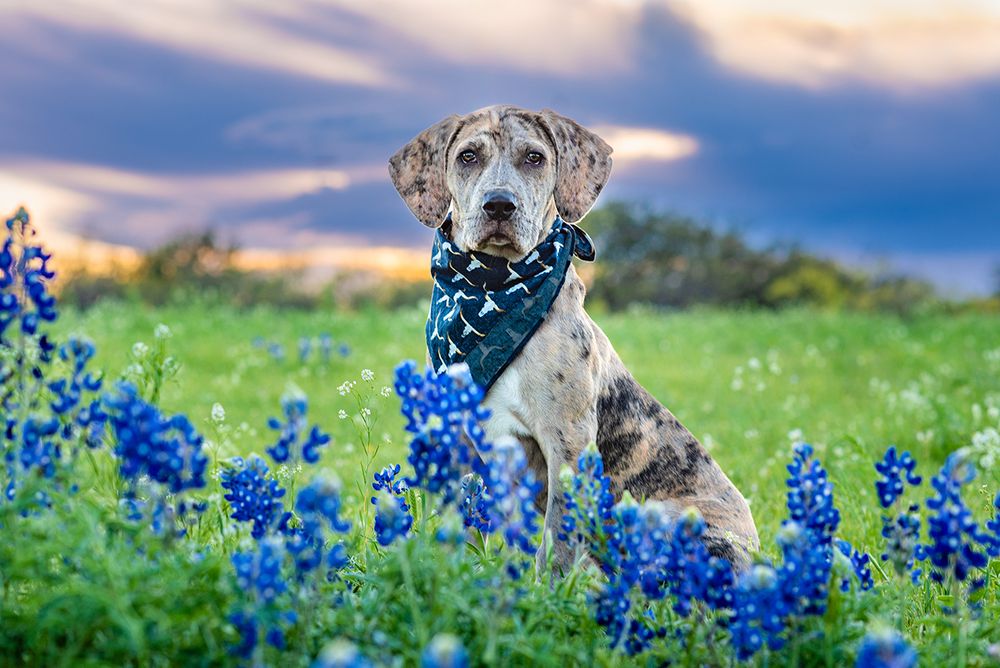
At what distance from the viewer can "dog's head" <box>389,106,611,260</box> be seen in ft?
15.2

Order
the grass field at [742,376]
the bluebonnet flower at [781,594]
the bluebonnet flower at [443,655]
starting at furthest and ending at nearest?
the grass field at [742,376]
the bluebonnet flower at [781,594]
the bluebonnet flower at [443,655]

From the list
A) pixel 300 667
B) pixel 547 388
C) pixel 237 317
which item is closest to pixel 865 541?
pixel 547 388

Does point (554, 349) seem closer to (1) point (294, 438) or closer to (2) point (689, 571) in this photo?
(2) point (689, 571)

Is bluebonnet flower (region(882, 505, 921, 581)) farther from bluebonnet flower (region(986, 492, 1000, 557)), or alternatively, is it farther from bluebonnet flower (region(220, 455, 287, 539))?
bluebonnet flower (region(220, 455, 287, 539))

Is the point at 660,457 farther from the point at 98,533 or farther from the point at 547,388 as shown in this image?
the point at 98,533

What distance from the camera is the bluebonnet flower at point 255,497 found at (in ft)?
11.0

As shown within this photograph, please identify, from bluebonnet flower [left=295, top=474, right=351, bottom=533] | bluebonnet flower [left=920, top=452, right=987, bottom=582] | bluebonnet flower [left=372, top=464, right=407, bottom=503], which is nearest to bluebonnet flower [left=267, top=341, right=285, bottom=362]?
bluebonnet flower [left=372, top=464, right=407, bottom=503]

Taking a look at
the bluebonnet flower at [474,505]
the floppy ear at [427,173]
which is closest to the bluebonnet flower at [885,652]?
the bluebonnet flower at [474,505]

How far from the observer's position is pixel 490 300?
15.5 ft

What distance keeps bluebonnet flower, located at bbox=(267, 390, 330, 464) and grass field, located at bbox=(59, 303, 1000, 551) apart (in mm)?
3190

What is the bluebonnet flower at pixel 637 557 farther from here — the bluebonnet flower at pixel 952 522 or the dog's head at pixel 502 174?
the dog's head at pixel 502 174

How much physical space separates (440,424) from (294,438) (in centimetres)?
42

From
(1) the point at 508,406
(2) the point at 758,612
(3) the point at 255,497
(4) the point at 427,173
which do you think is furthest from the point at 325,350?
(2) the point at 758,612

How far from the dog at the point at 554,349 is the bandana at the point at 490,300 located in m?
0.05
